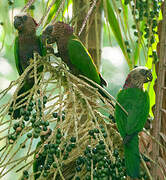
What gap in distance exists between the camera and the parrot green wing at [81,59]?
2023mm

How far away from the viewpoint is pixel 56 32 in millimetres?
2098

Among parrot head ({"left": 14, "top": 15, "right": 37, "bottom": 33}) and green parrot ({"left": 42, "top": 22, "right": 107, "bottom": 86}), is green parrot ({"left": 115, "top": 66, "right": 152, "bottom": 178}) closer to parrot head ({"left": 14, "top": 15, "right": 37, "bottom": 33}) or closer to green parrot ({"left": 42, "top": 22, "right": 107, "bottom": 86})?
green parrot ({"left": 42, "top": 22, "right": 107, "bottom": 86})

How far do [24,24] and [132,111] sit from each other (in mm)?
852

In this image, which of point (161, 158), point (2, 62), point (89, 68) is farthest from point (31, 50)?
point (2, 62)

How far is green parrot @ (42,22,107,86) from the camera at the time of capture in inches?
79.6

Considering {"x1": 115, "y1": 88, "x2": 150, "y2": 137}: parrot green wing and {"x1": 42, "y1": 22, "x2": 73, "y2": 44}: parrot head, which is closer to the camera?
{"x1": 115, "y1": 88, "x2": 150, "y2": 137}: parrot green wing

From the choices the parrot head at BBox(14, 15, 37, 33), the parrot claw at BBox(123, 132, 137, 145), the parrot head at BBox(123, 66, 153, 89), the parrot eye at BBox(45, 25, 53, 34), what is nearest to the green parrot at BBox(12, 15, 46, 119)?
the parrot head at BBox(14, 15, 37, 33)

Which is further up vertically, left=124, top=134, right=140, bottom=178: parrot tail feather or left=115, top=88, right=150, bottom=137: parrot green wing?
left=115, top=88, right=150, bottom=137: parrot green wing

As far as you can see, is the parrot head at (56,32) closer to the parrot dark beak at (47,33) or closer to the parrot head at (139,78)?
the parrot dark beak at (47,33)

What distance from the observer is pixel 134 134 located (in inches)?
62.2

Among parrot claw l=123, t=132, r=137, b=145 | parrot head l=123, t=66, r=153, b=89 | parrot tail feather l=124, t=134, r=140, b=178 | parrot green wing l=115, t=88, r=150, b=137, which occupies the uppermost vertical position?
parrot head l=123, t=66, r=153, b=89

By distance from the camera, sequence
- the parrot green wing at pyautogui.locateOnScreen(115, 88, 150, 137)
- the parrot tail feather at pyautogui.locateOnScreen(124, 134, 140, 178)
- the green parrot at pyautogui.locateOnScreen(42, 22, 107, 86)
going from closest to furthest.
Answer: the parrot tail feather at pyautogui.locateOnScreen(124, 134, 140, 178) < the parrot green wing at pyautogui.locateOnScreen(115, 88, 150, 137) < the green parrot at pyautogui.locateOnScreen(42, 22, 107, 86)

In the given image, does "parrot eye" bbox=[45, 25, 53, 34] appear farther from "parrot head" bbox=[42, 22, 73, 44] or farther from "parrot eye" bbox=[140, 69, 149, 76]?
"parrot eye" bbox=[140, 69, 149, 76]

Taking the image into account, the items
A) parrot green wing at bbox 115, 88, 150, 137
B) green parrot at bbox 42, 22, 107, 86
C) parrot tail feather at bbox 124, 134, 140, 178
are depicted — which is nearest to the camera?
Result: parrot tail feather at bbox 124, 134, 140, 178
